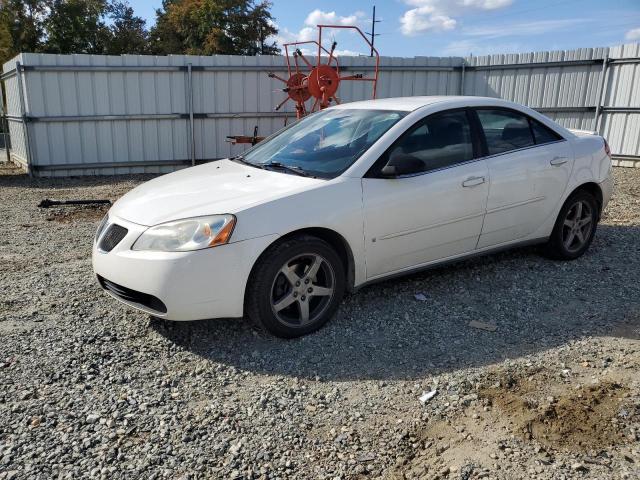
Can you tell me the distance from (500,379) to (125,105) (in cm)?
1037

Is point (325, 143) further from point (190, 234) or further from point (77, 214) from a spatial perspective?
point (77, 214)

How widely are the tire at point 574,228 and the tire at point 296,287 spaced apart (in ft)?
8.37

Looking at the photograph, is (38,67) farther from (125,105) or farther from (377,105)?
(377,105)

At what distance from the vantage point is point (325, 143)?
452 cm

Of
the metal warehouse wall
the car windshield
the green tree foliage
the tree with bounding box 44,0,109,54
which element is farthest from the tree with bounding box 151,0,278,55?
the car windshield

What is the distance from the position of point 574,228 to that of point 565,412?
2993mm

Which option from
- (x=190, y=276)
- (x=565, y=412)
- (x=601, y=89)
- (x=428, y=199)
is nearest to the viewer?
(x=565, y=412)

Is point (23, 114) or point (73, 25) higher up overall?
point (73, 25)

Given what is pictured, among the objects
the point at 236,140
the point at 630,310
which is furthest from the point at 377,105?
the point at 236,140

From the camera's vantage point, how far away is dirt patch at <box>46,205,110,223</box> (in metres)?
7.75

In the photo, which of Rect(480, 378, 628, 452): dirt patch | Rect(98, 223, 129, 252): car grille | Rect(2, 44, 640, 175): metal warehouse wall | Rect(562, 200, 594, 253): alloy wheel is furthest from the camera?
Rect(2, 44, 640, 175): metal warehouse wall

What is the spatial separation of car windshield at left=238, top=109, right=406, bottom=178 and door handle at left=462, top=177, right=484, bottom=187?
29.4 inches

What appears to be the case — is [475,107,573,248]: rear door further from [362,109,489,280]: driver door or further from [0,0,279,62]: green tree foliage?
[0,0,279,62]: green tree foliage

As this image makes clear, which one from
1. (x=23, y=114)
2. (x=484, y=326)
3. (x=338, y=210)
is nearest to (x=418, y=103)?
(x=338, y=210)
